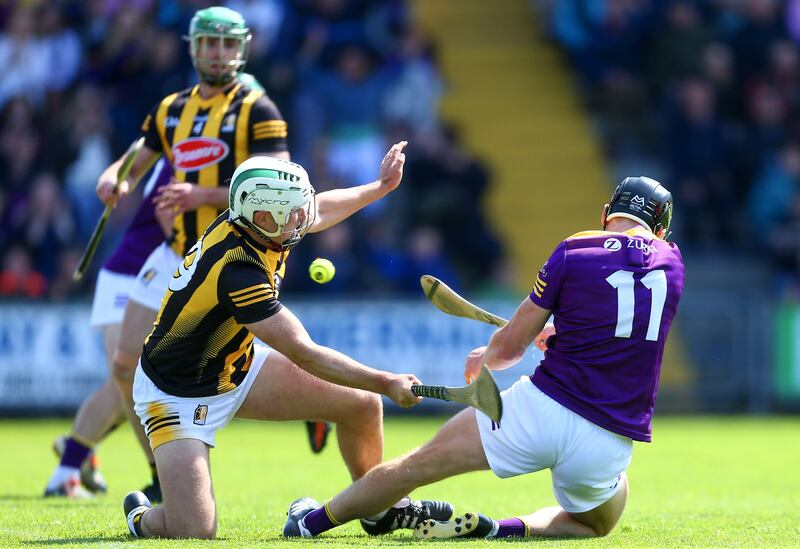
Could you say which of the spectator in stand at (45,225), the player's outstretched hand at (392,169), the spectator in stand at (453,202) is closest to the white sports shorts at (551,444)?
the player's outstretched hand at (392,169)

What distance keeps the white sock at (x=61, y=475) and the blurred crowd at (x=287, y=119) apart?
6.62 meters

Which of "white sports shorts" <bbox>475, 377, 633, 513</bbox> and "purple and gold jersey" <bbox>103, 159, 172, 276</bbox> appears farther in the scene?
"purple and gold jersey" <bbox>103, 159, 172, 276</bbox>

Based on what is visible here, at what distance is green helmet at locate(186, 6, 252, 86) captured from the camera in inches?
332

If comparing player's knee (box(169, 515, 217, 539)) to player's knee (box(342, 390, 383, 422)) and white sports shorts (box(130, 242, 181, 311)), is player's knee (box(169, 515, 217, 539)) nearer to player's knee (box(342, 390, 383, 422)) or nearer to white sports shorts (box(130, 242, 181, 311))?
player's knee (box(342, 390, 383, 422))

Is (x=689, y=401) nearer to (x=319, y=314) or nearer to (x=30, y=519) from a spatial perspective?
(x=319, y=314)

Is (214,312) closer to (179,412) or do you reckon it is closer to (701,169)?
(179,412)

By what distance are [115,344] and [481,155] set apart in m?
10.4

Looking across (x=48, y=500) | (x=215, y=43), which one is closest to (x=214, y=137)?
(x=215, y=43)

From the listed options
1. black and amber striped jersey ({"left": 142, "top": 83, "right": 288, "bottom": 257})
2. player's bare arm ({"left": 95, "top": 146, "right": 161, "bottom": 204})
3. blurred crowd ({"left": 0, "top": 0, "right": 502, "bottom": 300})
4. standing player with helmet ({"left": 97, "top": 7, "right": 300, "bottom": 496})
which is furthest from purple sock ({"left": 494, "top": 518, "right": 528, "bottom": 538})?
blurred crowd ({"left": 0, "top": 0, "right": 502, "bottom": 300})

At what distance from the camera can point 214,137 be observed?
8.34 metres

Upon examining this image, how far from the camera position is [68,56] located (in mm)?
17328

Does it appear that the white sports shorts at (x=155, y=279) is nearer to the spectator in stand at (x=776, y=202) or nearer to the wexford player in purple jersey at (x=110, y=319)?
the wexford player in purple jersey at (x=110, y=319)

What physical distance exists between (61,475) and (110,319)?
109 cm

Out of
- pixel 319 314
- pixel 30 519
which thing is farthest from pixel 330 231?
pixel 30 519
